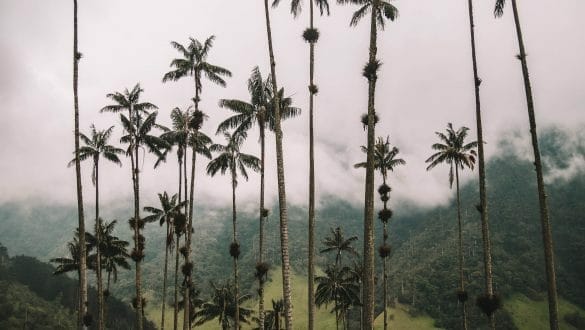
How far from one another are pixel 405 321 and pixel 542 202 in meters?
161

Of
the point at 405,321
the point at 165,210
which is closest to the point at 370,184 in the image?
the point at 165,210

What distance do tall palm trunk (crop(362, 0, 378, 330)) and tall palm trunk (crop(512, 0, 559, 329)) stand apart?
23.0ft

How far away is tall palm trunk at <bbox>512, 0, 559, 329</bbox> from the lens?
1785 cm

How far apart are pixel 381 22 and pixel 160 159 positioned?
72.5 ft

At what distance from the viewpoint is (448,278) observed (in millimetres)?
184750

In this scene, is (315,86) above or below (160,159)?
above

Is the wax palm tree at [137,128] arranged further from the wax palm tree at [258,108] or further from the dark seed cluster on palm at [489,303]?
the dark seed cluster on palm at [489,303]

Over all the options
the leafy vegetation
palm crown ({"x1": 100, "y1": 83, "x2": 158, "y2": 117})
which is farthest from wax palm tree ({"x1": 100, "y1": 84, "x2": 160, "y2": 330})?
the leafy vegetation

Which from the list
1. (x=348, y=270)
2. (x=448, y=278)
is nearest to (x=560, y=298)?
(x=448, y=278)

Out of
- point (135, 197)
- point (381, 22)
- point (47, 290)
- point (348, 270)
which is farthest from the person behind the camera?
point (47, 290)

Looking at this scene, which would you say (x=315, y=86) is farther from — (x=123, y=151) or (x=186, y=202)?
(x=123, y=151)

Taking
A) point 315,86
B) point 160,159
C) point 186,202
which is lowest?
point 186,202

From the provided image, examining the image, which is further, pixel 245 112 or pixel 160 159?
pixel 160 159

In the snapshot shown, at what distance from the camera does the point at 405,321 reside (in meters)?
165
